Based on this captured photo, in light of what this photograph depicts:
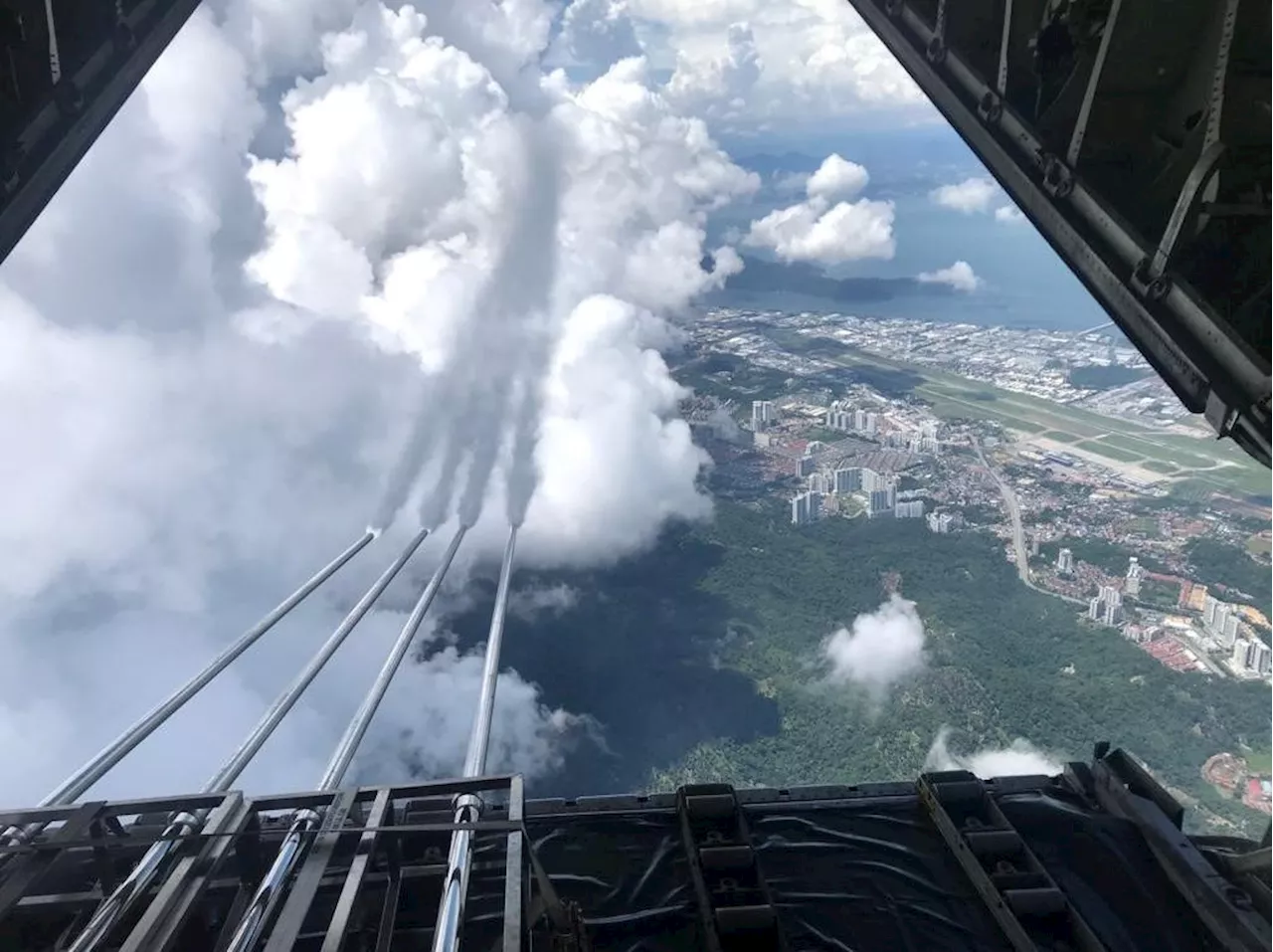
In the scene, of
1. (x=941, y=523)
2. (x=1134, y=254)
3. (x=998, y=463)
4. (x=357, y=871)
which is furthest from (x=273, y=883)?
(x=998, y=463)

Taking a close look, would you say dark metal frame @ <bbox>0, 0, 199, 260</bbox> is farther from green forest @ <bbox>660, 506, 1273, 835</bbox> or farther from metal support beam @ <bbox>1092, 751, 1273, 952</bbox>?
green forest @ <bbox>660, 506, 1273, 835</bbox>

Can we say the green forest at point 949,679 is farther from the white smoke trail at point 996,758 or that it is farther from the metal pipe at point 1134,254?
the metal pipe at point 1134,254

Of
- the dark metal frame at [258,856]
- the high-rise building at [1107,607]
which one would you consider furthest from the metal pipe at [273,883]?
the high-rise building at [1107,607]

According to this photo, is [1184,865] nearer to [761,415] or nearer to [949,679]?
[949,679]

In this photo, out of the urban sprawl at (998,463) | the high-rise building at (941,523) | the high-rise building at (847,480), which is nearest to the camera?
the urban sprawl at (998,463)

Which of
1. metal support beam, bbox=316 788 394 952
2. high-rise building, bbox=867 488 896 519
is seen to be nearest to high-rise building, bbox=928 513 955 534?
high-rise building, bbox=867 488 896 519

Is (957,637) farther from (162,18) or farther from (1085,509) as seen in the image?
(162,18)
